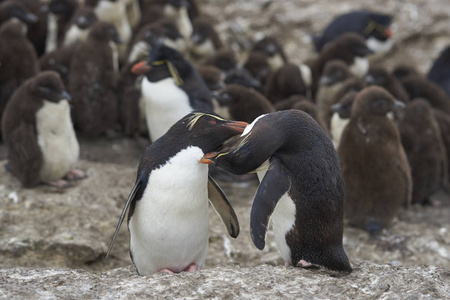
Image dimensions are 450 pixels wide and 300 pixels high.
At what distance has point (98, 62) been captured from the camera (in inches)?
241

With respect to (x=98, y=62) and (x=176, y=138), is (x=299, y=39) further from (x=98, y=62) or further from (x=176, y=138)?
(x=176, y=138)

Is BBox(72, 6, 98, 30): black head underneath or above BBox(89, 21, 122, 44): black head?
underneath

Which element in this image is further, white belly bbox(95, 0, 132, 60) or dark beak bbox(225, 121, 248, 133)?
white belly bbox(95, 0, 132, 60)

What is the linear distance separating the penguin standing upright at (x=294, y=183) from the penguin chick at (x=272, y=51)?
5234mm

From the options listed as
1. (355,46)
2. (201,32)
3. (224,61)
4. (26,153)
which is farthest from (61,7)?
(355,46)

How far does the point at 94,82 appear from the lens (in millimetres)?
6117

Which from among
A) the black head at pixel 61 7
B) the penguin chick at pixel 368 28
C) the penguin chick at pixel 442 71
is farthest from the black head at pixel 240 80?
the penguin chick at pixel 442 71

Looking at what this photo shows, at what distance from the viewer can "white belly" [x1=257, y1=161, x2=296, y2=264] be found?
3.23 m

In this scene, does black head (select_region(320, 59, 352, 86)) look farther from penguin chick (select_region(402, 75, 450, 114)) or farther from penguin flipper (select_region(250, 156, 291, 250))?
penguin flipper (select_region(250, 156, 291, 250))

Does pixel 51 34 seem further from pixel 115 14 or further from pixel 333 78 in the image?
pixel 333 78

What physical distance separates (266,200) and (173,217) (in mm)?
580

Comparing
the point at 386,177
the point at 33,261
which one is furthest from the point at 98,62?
the point at 386,177

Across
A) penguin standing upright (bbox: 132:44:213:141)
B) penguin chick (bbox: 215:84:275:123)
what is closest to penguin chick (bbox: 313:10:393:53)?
penguin chick (bbox: 215:84:275:123)

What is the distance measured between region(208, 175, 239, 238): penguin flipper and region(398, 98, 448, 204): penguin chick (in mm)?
2631
